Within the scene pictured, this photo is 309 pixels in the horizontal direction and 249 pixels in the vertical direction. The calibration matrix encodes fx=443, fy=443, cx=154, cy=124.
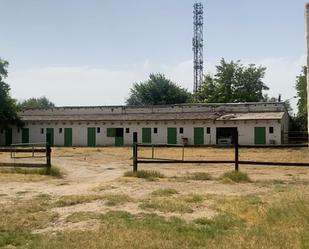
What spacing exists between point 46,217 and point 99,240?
207 cm

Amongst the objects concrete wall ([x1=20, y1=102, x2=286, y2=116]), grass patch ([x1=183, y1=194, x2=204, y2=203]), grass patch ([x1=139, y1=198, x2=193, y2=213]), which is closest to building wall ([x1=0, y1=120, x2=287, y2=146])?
concrete wall ([x1=20, y1=102, x2=286, y2=116])

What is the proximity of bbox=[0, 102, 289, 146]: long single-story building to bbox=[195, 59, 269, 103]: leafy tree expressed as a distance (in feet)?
46.1

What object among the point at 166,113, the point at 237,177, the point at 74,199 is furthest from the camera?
the point at 166,113

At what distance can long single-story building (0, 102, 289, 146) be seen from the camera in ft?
127

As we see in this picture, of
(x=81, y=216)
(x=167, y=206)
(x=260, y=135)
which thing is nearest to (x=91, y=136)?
(x=260, y=135)

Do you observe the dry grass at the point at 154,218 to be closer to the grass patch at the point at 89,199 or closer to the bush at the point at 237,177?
the grass patch at the point at 89,199

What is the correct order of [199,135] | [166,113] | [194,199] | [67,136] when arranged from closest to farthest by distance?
[194,199] → [199,135] → [67,136] → [166,113]

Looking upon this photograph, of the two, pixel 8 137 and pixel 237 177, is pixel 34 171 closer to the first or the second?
pixel 237 177

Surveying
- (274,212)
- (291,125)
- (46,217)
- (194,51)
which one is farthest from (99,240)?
(194,51)

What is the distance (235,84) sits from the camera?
59.3 metres

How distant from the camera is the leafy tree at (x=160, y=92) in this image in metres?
62.3

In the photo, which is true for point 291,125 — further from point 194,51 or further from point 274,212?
point 274,212

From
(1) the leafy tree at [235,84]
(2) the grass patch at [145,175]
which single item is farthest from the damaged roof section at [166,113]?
(2) the grass patch at [145,175]

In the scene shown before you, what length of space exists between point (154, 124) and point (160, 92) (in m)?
21.4
